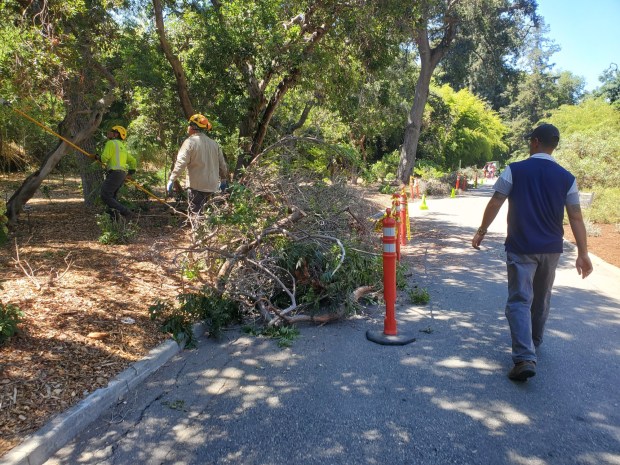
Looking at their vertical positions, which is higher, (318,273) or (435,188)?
(435,188)

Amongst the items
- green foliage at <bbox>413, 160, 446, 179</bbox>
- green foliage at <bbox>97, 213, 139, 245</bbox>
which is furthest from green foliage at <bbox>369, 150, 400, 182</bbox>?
green foliage at <bbox>97, 213, 139, 245</bbox>

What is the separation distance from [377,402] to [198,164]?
461 centimetres

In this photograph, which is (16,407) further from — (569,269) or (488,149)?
(488,149)

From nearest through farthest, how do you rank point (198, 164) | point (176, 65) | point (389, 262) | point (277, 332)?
point (389, 262), point (277, 332), point (198, 164), point (176, 65)

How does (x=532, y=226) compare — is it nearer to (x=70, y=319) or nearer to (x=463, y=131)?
(x=70, y=319)

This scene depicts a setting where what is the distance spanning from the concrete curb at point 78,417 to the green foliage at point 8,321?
1024 millimetres

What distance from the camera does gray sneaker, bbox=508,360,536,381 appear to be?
3879 millimetres

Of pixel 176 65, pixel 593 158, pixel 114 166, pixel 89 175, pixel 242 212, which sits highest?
pixel 176 65

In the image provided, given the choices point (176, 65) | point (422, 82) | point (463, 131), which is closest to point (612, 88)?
point (463, 131)

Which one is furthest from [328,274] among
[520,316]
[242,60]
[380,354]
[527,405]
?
[242,60]

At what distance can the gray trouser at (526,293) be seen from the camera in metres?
3.99

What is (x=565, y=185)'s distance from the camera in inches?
161

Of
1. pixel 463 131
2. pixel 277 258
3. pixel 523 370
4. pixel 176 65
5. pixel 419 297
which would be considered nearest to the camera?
pixel 523 370

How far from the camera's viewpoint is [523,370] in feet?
12.7
